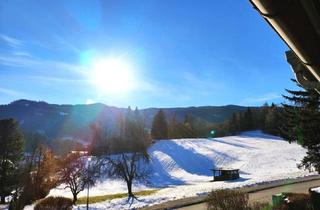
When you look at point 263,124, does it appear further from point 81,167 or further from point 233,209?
point 233,209

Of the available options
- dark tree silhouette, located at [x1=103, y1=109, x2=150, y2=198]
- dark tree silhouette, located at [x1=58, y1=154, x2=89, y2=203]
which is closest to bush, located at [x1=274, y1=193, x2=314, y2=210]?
dark tree silhouette, located at [x1=58, y1=154, x2=89, y2=203]

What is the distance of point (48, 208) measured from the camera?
749 inches

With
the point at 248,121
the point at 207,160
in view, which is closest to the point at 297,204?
the point at 207,160

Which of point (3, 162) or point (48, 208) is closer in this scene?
point (48, 208)

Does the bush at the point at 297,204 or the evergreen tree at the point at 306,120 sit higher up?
the evergreen tree at the point at 306,120

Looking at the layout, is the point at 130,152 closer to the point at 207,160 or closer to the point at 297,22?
the point at 207,160

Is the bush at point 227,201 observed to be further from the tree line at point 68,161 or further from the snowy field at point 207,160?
the snowy field at point 207,160

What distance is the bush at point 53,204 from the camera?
62.4ft

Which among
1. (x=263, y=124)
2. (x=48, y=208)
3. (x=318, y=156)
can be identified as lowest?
(x=48, y=208)

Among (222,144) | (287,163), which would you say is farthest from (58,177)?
(222,144)

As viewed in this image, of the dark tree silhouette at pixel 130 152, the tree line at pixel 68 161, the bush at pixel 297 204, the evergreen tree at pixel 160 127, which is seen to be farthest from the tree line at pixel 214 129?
the bush at pixel 297 204

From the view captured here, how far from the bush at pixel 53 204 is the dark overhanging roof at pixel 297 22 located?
60.4ft

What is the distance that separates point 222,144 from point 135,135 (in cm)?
5897

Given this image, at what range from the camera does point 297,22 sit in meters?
2.38
